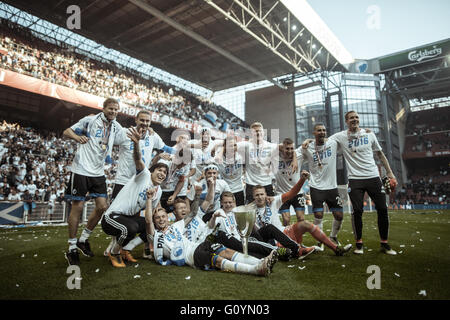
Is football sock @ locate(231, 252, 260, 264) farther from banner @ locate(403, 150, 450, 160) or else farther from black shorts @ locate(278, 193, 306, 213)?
banner @ locate(403, 150, 450, 160)

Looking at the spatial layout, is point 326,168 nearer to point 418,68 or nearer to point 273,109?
point 273,109

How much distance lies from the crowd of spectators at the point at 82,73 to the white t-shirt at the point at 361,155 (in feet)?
51.7

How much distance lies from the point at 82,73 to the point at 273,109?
20.1 meters

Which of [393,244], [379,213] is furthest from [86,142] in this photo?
[393,244]

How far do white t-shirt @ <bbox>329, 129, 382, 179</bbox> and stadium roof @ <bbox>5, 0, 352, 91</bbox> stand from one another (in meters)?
12.6

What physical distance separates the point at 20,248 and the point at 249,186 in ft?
14.1

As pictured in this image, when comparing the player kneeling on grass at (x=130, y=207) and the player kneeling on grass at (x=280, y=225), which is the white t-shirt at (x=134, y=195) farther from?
the player kneeling on grass at (x=280, y=225)

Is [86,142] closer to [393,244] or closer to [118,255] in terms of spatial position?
[118,255]

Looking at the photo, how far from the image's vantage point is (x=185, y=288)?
2518 mm

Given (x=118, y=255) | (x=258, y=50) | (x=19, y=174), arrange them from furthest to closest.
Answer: (x=258, y=50)
(x=19, y=174)
(x=118, y=255)

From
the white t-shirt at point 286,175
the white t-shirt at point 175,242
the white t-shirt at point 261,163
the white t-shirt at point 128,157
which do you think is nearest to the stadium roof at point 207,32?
the white t-shirt at point 261,163

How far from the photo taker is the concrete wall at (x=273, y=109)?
99.6 feet

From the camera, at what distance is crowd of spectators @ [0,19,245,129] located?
1505 centimetres

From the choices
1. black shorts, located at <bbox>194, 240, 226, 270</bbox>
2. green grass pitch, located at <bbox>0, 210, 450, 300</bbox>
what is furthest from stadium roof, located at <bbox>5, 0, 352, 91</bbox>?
green grass pitch, located at <bbox>0, 210, 450, 300</bbox>
